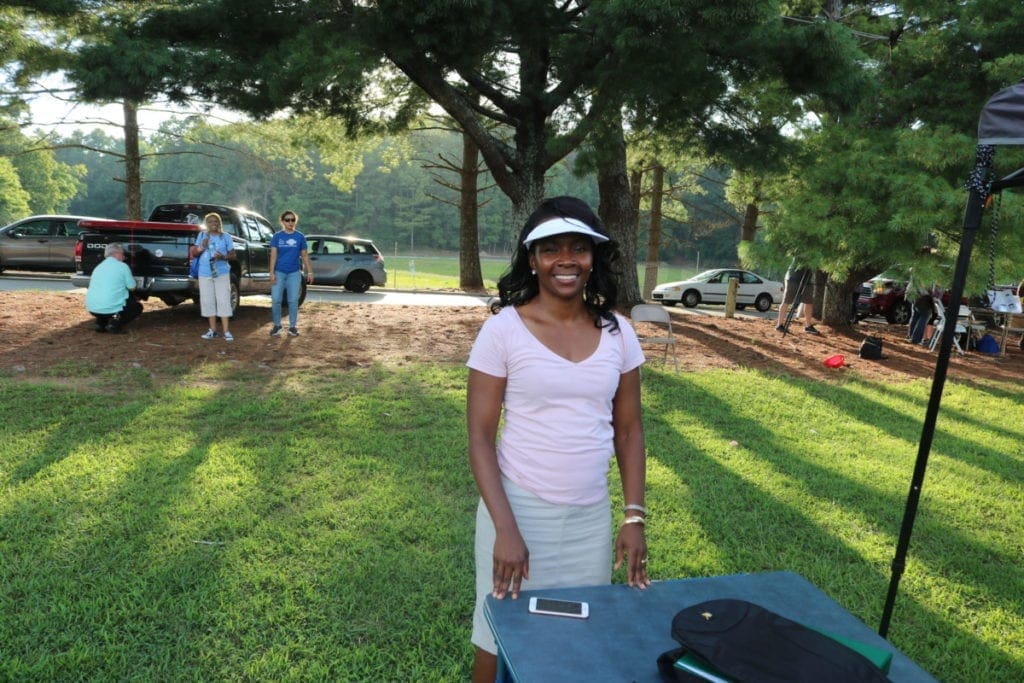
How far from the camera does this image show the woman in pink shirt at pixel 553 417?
1.89 meters

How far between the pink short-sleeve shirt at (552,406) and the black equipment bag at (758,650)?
56 cm

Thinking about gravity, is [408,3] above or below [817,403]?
above

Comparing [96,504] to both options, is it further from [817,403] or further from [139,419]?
[817,403]

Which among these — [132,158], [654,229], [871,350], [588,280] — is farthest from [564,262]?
[654,229]

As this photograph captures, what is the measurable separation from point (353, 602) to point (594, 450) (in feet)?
6.07

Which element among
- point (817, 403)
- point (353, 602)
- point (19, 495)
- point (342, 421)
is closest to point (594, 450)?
point (353, 602)

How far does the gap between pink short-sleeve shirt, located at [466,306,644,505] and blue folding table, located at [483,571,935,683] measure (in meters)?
0.32

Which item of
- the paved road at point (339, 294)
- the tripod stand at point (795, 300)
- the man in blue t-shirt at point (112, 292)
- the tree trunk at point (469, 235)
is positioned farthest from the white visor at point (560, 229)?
the tree trunk at point (469, 235)

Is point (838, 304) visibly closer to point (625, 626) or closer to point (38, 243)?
point (625, 626)

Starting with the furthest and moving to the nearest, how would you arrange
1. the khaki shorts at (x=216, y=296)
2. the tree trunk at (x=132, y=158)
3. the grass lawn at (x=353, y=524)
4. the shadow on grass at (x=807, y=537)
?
the tree trunk at (x=132, y=158) < the khaki shorts at (x=216, y=296) < the shadow on grass at (x=807, y=537) < the grass lawn at (x=353, y=524)

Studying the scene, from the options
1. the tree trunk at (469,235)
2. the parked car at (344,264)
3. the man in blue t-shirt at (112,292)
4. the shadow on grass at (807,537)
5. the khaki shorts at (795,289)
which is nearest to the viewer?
the shadow on grass at (807,537)

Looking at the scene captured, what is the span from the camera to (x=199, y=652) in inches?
111

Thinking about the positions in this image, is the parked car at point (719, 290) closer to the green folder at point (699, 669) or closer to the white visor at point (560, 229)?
the white visor at point (560, 229)

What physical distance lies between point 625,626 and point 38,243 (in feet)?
66.6
